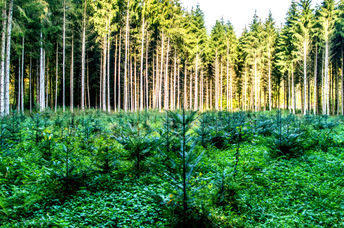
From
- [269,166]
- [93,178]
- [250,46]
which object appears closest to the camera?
[93,178]

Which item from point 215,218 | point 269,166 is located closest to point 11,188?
point 215,218

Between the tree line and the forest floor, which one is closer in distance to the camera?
the forest floor

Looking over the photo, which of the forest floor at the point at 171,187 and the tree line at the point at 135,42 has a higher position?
the tree line at the point at 135,42

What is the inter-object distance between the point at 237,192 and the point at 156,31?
31.0m

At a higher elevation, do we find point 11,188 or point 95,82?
point 95,82

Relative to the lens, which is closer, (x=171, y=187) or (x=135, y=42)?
(x=171, y=187)

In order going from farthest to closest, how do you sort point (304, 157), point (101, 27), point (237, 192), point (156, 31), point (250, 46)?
point (250, 46), point (156, 31), point (101, 27), point (304, 157), point (237, 192)

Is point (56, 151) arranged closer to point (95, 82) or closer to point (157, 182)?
point (157, 182)

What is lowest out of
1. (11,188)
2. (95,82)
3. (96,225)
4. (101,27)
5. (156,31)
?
(96,225)

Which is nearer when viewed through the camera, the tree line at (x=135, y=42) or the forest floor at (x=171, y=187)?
the forest floor at (x=171, y=187)

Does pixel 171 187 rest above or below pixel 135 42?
below

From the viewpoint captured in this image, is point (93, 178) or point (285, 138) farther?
point (285, 138)

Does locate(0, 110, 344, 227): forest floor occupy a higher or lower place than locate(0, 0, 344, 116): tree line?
lower

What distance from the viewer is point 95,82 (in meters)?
40.6
